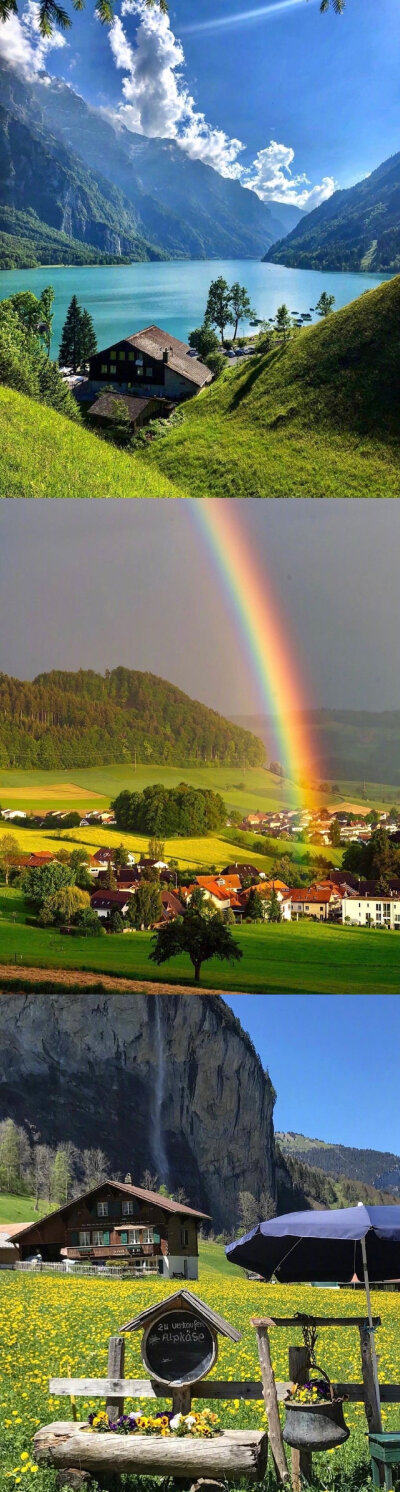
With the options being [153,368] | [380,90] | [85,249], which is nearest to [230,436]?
[153,368]

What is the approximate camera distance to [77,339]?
12242 mm

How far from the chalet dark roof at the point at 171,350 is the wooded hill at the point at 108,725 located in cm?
300

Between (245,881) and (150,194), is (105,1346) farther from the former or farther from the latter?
(150,194)

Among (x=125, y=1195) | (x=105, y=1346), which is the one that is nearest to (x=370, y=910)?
(x=125, y=1195)

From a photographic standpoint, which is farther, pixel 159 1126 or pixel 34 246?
pixel 159 1126

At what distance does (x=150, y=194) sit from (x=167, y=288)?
139cm

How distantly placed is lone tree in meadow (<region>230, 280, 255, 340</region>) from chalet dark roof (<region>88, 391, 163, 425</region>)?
3.75 ft

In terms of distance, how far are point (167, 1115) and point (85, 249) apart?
1204 cm

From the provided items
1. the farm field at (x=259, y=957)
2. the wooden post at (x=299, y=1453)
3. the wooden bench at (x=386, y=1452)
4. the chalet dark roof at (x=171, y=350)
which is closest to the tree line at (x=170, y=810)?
the farm field at (x=259, y=957)

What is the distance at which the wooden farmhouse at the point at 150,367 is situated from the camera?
12.3 meters

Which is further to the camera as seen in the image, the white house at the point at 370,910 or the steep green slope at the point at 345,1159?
the steep green slope at the point at 345,1159

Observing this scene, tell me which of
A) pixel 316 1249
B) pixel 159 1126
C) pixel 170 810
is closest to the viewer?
pixel 316 1249

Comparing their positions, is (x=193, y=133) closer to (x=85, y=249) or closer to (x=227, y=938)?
(x=85, y=249)

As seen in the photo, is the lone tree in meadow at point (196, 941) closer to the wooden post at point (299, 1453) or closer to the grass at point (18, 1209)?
the grass at point (18, 1209)
